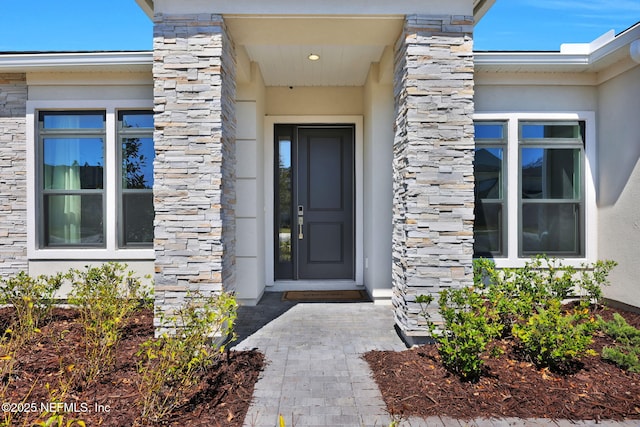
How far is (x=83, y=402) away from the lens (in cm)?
250

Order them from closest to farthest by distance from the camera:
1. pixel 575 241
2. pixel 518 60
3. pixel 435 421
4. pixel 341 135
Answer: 1. pixel 435 421
2. pixel 518 60
3. pixel 575 241
4. pixel 341 135

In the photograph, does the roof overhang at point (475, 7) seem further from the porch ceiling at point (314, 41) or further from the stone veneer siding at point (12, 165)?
the stone veneer siding at point (12, 165)

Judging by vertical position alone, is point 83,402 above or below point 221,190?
below

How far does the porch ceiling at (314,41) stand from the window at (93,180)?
1783 millimetres

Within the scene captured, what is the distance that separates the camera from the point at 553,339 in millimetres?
2867

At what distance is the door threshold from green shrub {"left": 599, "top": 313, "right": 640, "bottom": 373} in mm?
3089

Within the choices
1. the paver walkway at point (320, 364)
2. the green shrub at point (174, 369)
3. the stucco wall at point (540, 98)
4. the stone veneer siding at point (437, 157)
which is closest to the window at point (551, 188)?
the stucco wall at point (540, 98)

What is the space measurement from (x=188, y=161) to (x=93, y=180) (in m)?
2.31

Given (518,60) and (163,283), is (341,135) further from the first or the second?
(163,283)

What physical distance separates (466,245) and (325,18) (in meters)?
2.42

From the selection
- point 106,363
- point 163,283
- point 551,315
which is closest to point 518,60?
point 551,315

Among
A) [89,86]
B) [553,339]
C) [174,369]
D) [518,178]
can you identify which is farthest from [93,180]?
[518,178]

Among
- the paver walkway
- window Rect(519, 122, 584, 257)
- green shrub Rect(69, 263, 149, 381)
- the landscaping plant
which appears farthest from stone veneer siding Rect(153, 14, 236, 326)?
window Rect(519, 122, 584, 257)

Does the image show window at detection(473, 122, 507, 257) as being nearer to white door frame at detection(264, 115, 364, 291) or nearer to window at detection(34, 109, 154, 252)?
white door frame at detection(264, 115, 364, 291)
